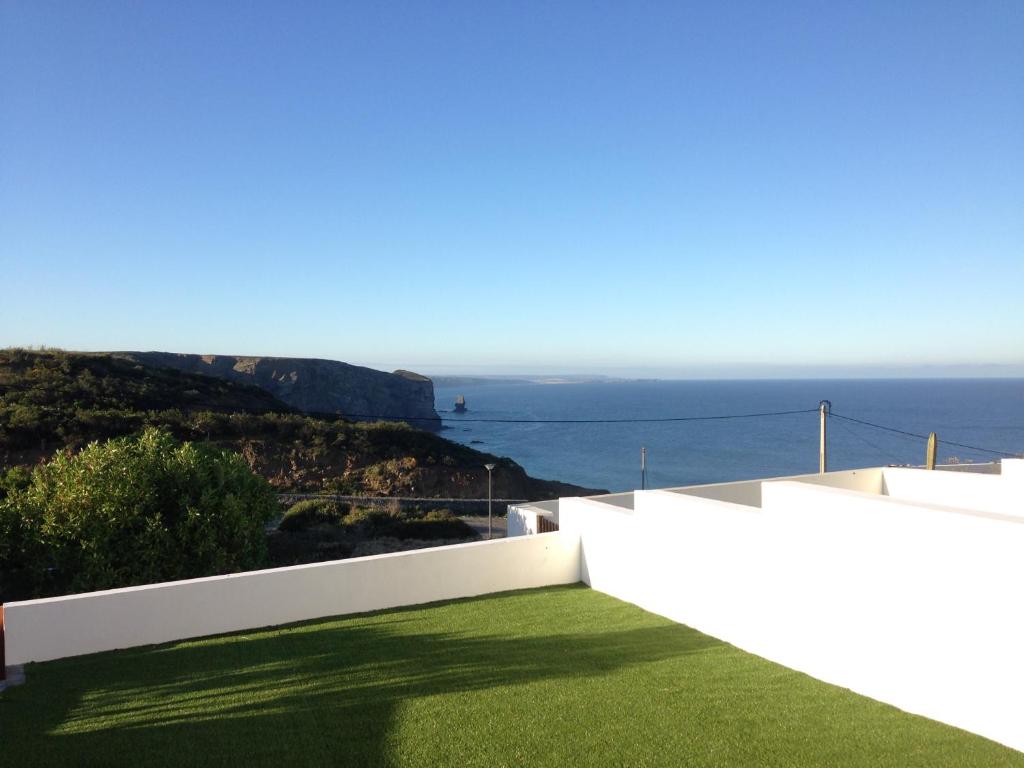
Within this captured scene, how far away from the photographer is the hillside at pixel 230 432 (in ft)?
75.0

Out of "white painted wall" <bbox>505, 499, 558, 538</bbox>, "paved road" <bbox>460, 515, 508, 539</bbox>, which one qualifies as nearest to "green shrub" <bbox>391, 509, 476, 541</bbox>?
"paved road" <bbox>460, 515, 508, 539</bbox>

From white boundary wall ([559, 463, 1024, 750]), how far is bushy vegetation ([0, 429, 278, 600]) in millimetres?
5887

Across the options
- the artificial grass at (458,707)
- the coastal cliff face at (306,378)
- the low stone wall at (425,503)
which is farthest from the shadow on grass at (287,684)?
the coastal cliff face at (306,378)

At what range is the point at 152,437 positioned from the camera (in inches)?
370

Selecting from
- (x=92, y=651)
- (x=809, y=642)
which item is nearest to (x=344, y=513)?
(x=92, y=651)

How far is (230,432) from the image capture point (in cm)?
2598

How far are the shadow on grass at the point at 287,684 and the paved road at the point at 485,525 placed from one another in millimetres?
10345

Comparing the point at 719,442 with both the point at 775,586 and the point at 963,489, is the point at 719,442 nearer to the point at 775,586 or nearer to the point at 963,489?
the point at 963,489

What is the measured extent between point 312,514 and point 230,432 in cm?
1114

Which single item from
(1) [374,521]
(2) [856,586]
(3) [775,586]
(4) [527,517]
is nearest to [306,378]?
(1) [374,521]

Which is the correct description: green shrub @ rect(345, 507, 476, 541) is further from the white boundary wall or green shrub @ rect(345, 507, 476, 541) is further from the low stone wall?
the white boundary wall

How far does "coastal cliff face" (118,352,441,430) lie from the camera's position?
53906 millimetres

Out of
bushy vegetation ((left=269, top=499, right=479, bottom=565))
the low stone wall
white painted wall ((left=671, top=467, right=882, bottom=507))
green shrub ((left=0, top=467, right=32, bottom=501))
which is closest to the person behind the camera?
white painted wall ((left=671, top=467, right=882, bottom=507))

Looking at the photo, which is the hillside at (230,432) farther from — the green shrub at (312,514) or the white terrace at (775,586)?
the white terrace at (775,586)
